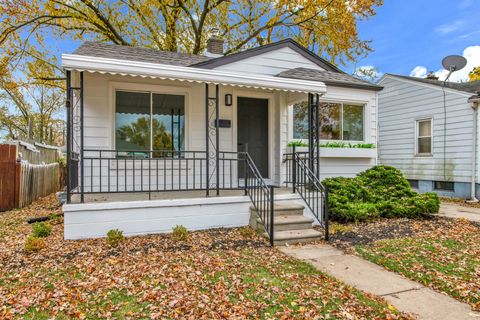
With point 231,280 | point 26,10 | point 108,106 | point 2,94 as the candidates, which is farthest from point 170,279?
point 2,94

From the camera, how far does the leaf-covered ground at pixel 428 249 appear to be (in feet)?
12.0

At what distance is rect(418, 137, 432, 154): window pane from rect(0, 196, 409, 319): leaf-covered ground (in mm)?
9459

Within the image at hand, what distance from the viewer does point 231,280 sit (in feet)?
11.8

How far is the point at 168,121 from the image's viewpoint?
24.4 feet

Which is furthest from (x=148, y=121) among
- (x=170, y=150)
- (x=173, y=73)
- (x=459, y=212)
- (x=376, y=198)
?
(x=459, y=212)

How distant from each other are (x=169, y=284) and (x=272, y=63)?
660cm

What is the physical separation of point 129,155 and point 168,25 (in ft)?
31.2

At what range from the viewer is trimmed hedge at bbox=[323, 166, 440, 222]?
6.71 metres

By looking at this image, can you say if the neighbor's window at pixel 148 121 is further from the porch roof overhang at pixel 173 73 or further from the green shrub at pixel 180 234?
the green shrub at pixel 180 234

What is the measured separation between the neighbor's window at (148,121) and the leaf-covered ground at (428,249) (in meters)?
4.29

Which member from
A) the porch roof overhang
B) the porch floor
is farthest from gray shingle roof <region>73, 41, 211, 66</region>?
the porch floor

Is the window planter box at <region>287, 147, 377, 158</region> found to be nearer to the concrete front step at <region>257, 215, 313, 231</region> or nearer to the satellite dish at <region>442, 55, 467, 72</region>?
the concrete front step at <region>257, 215, 313, 231</region>

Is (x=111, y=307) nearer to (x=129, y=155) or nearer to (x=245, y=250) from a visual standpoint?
(x=245, y=250)

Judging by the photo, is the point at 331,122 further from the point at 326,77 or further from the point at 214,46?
the point at 214,46
